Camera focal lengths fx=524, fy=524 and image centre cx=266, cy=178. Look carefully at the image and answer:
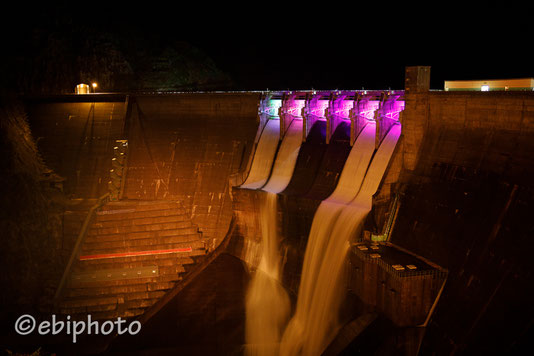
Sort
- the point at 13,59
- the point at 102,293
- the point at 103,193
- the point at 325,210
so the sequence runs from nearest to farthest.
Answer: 1. the point at 325,210
2. the point at 102,293
3. the point at 103,193
4. the point at 13,59

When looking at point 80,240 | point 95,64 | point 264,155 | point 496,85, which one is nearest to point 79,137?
point 80,240

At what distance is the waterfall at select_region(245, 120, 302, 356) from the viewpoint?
63.2 ft

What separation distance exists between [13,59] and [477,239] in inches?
1259

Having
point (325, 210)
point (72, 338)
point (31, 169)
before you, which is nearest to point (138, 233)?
point (72, 338)

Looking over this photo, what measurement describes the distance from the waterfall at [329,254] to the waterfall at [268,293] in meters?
0.73

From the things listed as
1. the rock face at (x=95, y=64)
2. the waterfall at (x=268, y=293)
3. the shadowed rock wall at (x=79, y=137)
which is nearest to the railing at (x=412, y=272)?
the waterfall at (x=268, y=293)

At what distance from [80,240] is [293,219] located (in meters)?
9.63

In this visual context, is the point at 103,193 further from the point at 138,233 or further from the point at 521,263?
the point at 521,263

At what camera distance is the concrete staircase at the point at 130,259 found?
20.9m

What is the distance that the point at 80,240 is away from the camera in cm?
2284

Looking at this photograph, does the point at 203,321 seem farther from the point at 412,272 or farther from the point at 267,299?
the point at 412,272

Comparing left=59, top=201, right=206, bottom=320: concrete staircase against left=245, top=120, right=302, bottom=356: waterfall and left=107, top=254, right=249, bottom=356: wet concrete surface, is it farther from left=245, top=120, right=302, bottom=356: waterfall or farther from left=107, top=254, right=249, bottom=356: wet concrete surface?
left=245, top=120, right=302, bottom=356: waterfall

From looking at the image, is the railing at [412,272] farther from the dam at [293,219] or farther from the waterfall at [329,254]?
the waterfall at [329,254]

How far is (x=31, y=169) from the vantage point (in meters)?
25.7
